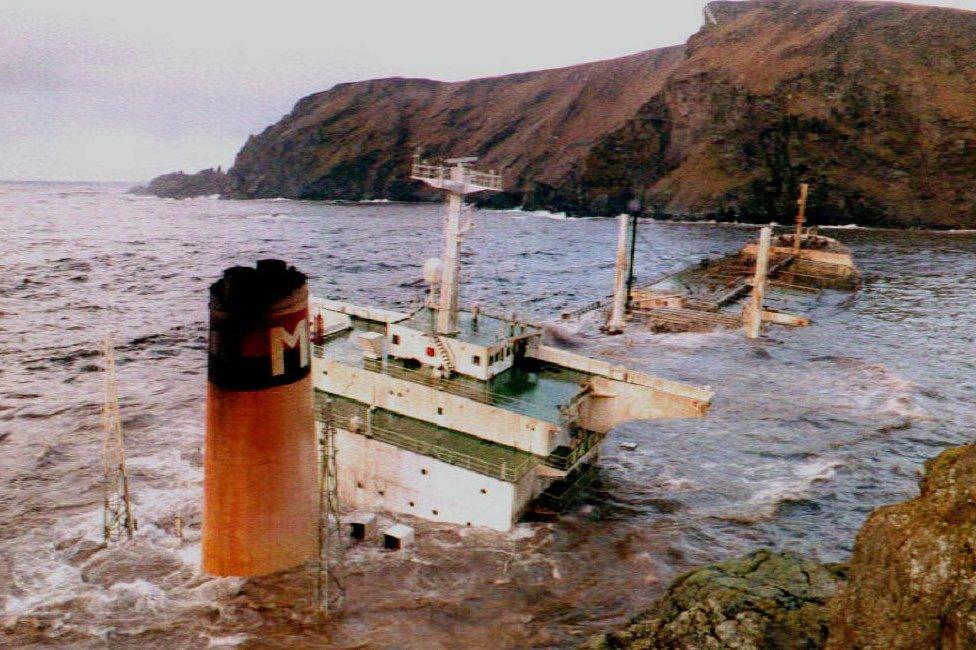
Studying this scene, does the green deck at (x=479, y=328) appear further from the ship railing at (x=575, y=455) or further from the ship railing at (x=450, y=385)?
the ship railing at (x=575, y=455)

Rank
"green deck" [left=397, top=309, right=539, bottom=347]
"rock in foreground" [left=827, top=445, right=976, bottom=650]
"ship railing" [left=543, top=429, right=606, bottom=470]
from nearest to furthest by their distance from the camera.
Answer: "rock in foreground" [left=827, top=445, right=976, bottom=650], "ship railing" [left=543, top=429, right=606, bottom=470], "green deck" [left=397, top=309, right=539, bottom=347]

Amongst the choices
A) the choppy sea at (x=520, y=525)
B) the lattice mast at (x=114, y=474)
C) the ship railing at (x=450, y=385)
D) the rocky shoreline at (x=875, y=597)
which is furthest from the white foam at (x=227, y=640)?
the ship railing at (x=450, y=385)

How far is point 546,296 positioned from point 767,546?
46230mm

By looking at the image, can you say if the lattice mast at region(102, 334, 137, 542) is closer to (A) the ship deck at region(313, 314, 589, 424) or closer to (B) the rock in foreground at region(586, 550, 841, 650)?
(A) the ship deck at region(313, 314, 589, 424)

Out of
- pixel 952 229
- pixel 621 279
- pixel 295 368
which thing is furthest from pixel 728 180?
pixel 295 368

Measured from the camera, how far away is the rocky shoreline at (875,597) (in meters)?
9.92

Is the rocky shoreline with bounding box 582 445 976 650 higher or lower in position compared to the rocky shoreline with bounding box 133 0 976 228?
lower

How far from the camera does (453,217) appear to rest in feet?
84.9

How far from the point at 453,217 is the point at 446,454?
8.87 metres

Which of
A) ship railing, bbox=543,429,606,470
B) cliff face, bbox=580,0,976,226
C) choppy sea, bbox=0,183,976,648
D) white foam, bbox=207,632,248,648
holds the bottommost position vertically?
white foam, bbox=207,632,248,648

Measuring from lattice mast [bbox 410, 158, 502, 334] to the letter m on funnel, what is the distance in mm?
7882

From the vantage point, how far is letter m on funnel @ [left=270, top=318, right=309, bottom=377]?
18.6 meters

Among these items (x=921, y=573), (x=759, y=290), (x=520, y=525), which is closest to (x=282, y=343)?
(x=520, y=525)

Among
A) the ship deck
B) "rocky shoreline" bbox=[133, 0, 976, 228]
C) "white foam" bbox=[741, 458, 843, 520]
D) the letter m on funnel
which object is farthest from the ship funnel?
"rocky shoreline" bbox=[133, 0, 976, 228]
